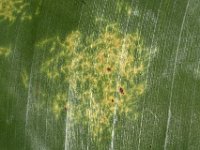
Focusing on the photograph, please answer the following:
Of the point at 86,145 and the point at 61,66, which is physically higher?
the point at 61,66

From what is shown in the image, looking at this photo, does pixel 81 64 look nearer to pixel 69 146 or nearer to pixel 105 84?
pixel 105 84

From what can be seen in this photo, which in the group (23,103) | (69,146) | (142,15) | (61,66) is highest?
(142,15)

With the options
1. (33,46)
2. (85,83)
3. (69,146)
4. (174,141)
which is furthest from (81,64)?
(174,141)

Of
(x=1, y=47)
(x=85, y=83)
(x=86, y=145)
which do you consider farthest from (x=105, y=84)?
(x=1, y=47)

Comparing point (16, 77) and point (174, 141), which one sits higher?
point (16, 77)

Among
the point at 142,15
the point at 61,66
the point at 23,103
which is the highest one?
the point at 142,15

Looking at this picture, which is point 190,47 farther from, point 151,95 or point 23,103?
point 23,103
